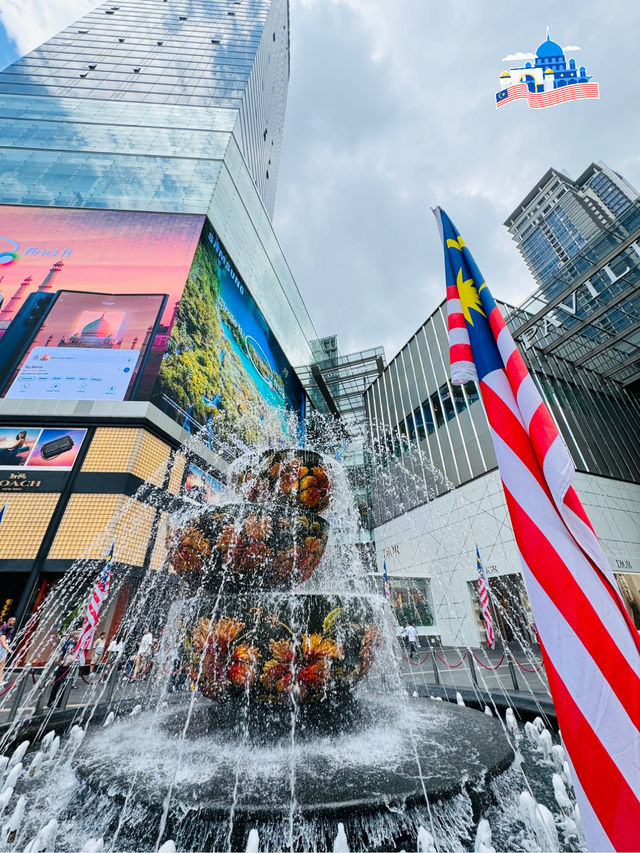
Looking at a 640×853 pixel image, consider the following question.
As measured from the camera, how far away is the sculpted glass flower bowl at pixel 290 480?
4676mm

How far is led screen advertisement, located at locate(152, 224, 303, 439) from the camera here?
19703 millimetres

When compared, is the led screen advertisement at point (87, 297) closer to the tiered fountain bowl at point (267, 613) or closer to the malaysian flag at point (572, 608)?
the tiered fountain bowl at point (267, 613)

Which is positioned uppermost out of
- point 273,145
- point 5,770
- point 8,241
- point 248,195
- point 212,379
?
point 273,145

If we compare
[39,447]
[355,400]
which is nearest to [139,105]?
[355,400]

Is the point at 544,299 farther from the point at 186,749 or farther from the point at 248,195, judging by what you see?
the point at 248,195

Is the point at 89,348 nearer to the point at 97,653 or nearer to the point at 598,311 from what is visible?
the point at 97,653

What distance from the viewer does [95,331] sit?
19016 mm

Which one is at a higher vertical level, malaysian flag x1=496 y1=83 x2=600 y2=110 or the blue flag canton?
malaysian flag x1=496 y1=83 x2=600 y2=110

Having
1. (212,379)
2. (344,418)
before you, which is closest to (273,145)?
(344,418)

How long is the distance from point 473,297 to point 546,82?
11754 mm

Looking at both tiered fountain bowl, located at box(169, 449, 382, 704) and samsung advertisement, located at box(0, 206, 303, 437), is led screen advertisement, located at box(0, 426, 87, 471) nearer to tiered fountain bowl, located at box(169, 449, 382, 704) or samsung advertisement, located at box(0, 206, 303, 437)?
samsung advertisement, located at box(0, 206, 303, 437)

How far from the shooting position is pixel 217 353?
23.5 m

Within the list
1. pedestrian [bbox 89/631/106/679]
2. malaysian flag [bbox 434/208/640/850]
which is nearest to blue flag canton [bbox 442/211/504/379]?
malaysian flag [bbox 434/208/640/850]

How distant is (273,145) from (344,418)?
1998 inches
